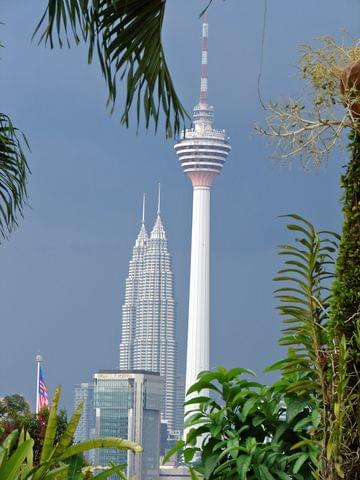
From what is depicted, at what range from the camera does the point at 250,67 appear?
18875cm

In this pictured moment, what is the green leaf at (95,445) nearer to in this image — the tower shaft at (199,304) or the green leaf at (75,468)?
the green leaf at (75,468)

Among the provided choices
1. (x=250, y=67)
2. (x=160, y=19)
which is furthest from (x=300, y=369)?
(x=250, y=67)

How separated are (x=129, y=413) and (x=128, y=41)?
101920mm

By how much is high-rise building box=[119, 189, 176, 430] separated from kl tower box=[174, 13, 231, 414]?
44.4m

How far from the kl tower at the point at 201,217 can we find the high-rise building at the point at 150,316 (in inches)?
1748

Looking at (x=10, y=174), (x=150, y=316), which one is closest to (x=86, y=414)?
(x=150, y=316)

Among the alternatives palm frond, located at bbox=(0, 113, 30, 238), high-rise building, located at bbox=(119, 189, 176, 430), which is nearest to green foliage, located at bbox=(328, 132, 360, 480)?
palm frond, located at bbox=(0, 113, 30, 238)

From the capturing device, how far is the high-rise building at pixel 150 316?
144375 mm

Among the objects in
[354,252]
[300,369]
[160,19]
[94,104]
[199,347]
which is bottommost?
[300,369]

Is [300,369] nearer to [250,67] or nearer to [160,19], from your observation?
[160,19]

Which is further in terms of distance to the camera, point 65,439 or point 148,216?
point 148,216

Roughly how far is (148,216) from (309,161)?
170 meters

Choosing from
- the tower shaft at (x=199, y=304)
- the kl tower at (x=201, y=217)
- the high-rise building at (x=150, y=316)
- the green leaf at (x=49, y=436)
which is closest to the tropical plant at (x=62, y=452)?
the green leaf at (x=49, y=436)

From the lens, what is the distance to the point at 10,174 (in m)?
3.55
